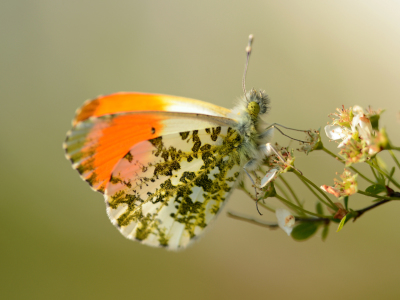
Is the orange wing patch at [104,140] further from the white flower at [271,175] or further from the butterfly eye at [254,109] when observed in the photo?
the white flower at [271,175]

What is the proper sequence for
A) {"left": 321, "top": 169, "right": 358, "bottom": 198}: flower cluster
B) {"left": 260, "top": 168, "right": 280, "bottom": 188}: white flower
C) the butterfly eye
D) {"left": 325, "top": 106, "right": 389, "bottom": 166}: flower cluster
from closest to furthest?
{"left": 325, "top": 106, "right": 389, "bottom": 166}: flower cluster, {"left": 321, "top": 169, "right": 358, "bottom": 198}: flower cluster, {"left": 260, "top": 168, "right": 280, "bottom": 188}: white flower, the butterfly eye

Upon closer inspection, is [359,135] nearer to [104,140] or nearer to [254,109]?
[254,109]

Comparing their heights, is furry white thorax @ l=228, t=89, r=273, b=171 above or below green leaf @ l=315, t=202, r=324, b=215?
above

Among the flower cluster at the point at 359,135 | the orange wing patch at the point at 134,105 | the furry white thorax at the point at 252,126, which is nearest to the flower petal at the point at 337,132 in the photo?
the flower cluster at the point at 359,135

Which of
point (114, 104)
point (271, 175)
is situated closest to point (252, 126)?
point (271, 175)

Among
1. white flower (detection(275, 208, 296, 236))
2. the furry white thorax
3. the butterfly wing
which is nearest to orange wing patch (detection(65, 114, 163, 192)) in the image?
the butterfly wing

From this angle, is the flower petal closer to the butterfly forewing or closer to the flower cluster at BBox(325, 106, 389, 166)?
the flower cluster at BBox(325, 106, 389, 166)

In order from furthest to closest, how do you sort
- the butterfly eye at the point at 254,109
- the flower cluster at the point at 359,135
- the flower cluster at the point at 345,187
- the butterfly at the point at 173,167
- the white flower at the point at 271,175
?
the butterfly eye at the point at 254,109
the butterfly at the point at 173,167
the white flower at the point at 271,175
the flower cluster at the point at 345,187
the flower cluster at the point at 359,135

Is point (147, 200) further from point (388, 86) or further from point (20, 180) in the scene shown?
point (20, 180)

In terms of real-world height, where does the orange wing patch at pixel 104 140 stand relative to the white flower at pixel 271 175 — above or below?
above
